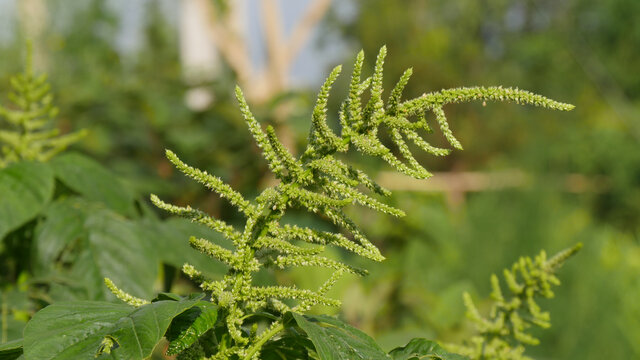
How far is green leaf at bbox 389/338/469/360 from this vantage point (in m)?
0.75

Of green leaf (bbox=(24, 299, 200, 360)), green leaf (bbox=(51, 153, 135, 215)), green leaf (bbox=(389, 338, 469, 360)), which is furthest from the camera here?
green leaf (bbox=(51, 153, 135, 215))

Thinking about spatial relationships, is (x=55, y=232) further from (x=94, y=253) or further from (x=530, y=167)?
(x=530, y=167)

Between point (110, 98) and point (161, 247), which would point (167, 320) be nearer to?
point (161, 247)

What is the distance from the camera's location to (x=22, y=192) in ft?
3.79

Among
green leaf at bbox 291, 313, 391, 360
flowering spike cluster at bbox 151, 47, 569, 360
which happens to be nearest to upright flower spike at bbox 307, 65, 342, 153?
flowering spike cluster at bbox 151, 47, 569, 360

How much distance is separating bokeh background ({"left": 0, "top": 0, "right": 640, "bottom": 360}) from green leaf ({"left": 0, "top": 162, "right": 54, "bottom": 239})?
0.43 meters

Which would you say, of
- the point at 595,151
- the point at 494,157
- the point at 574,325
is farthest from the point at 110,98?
the point at 595,151

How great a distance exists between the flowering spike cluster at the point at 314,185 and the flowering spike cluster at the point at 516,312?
0.32 metres

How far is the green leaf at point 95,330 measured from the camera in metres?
0.62

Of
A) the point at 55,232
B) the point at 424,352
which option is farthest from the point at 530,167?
the point at 424,352

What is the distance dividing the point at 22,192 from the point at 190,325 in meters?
0.62

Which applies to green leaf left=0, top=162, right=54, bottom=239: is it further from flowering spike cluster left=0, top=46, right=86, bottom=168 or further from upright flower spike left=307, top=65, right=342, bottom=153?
upright flower spike left=307, top=65, right=342, bottom=153

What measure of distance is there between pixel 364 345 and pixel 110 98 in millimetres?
2951

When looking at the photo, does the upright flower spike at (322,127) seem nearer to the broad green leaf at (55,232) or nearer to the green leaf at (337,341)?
the green leaf at (337,341)
